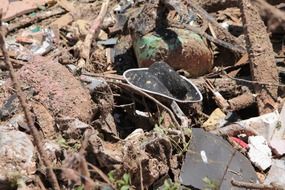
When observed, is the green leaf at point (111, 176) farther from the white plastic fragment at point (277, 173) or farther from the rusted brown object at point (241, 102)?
the rusted brown object at point (241, 102)

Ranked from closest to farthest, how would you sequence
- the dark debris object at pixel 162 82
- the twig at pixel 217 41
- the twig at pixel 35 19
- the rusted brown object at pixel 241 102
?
the dark debris object at pixel 162 82 → the rusted brown object at pixel 241 102 → the twig at pixel 217 41 → the twig at pixel 35 19

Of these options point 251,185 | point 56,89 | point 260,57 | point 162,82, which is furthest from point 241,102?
point 56,89

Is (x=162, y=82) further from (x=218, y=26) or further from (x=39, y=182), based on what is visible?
(x=39, y=182)

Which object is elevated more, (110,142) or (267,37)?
(267,37)

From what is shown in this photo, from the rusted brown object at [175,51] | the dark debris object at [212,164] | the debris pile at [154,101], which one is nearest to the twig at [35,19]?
the debris pile at [154,101]

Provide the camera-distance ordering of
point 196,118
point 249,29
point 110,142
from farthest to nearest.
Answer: point 249,29, point 196,118, point 110,142

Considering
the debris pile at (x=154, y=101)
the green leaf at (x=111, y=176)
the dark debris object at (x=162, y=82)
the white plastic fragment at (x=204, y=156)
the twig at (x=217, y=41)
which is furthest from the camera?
the twig at (x=217, y=41)

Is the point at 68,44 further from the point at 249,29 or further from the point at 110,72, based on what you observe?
the point at 249,29

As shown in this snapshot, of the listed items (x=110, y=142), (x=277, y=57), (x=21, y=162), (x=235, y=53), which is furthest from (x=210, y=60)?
(x=21, y=162)


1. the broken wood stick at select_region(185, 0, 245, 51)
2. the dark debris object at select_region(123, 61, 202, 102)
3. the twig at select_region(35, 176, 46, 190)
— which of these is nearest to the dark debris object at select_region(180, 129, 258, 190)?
the dark debris object at select_region(123, 61, 202, 102)
